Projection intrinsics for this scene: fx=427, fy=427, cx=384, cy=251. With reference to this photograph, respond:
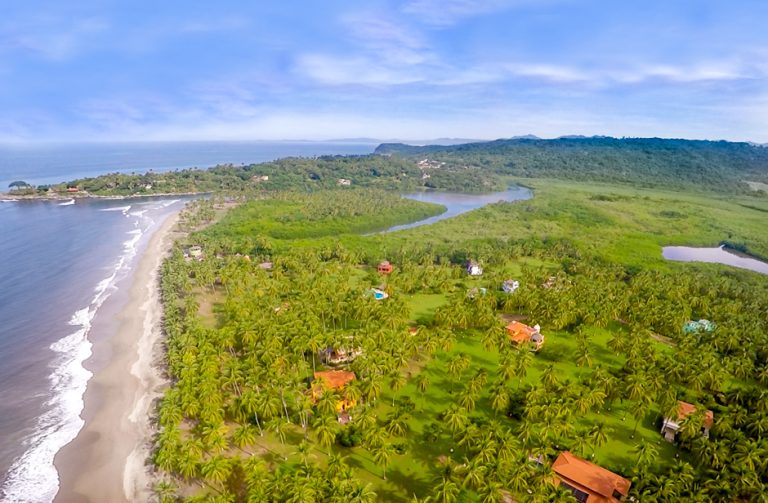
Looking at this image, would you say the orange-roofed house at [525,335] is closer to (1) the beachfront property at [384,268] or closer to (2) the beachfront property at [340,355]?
(2) the beachfront property at [340,355]

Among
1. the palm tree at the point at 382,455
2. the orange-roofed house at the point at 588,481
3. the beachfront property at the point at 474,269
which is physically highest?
the beachfront property at the point at 474,269

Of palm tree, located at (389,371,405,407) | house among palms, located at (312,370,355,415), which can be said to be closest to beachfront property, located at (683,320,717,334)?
palm tree, located at (389,371,405,407)

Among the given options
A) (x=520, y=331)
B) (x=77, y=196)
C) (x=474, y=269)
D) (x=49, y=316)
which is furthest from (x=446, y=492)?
(x=77, y=196)

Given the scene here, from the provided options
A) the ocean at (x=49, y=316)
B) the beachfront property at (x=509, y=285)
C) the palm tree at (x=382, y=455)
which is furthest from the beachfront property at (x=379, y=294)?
the ocean at (x=49, y=316)

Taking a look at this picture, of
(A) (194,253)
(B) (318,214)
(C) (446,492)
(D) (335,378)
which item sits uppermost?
(B) (318,214)

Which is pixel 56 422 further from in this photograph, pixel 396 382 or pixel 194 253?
pixel 194 253

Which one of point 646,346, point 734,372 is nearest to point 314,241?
point 646,346
